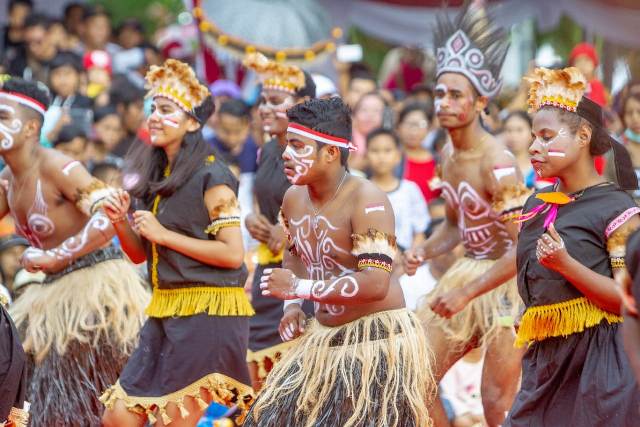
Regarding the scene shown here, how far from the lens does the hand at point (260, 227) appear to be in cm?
739

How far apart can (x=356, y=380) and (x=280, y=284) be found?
0.54 metres

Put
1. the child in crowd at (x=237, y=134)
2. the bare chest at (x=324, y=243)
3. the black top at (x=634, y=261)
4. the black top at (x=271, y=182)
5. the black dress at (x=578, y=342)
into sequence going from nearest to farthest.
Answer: the black top at (x=634, y=261)
the black dress at (x=578, y=342)
the bare chest at (x=324, y=243)
the black top at (x=271, y=182)
the child in crowd at (x=237, y=134)

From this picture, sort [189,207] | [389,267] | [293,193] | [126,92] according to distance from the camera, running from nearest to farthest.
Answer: [389,267] < [293,193] < [189,207] < [126,92]

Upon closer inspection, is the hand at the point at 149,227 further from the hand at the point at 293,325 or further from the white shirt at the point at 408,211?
the white shirt at the point at 408,211

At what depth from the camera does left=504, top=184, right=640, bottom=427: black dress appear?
4.84m

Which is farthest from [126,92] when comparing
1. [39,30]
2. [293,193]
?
[293,193]

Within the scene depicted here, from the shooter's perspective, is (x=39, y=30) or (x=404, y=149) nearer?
(x=404, y=149)

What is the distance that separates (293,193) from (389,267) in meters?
0.74

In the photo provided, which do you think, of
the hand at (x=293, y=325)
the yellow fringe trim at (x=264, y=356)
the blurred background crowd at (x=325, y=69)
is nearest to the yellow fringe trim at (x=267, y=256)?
the yellow fringe trim at (x=264, y=356)

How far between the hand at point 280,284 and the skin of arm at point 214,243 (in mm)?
817

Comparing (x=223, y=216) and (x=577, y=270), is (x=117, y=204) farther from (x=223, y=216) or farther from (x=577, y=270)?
(x=577, y=270)

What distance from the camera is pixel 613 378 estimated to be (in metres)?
4.84

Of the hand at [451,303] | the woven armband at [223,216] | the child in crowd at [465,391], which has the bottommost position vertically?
the child in crowd at [465,391]

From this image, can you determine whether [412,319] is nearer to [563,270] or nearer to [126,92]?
[563,270]
